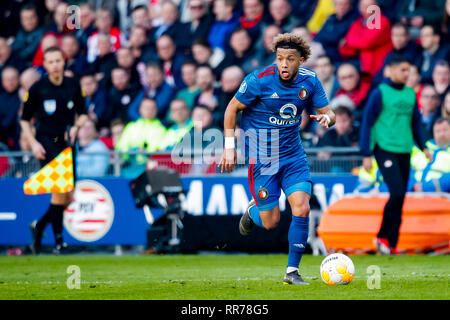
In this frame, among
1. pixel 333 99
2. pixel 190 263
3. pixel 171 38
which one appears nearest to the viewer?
pixel 190 263

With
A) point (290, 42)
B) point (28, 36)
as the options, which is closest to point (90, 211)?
point (28, 36)

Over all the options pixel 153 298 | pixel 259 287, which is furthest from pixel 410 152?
pixel 153 298

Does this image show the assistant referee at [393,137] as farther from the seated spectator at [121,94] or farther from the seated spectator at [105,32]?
the seated spectator at [105,32]

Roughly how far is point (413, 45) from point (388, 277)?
601 centimetres

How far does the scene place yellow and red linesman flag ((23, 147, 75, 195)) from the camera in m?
13.3

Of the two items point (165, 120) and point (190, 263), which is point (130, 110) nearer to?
point (165, 120)

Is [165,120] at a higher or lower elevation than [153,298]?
higher

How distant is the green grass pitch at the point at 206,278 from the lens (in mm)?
7688

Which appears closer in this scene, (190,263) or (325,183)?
(190,263)

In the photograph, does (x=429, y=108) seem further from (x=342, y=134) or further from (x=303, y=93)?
(x=303, y=93)

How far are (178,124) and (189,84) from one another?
1.29 metres

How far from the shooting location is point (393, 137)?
1230 cm

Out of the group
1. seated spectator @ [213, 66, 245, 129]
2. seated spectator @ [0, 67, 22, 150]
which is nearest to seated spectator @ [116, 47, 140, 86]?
seated spectator @ [0, 67, 22, 150]

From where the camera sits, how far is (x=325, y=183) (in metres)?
13.5
